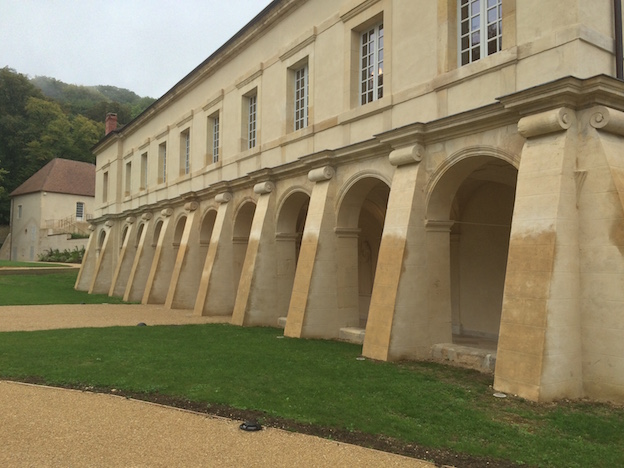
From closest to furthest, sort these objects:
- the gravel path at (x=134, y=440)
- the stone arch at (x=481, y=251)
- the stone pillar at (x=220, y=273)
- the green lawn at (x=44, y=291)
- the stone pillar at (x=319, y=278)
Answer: the gravel path at (x=134, y=440) < the stone pillar at (x=319, y=278) < the stone arch at (x=481, y=251) < the stone pillar at (x=220, y=273) < the green lawn at (x=44, y=291)

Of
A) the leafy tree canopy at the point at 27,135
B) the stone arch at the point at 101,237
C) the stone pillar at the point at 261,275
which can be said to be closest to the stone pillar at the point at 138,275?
the stone arch at the point at 101,237

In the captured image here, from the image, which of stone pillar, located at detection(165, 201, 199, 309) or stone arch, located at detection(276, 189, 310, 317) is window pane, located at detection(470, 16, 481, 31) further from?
stone pillar, located at detection(165, 201, 199, 309)

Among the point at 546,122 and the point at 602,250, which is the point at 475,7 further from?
the point at 602,250

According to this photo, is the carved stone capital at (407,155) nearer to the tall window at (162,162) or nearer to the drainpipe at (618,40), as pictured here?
the drainpipe at (618,40)

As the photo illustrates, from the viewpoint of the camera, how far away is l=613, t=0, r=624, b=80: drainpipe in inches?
293

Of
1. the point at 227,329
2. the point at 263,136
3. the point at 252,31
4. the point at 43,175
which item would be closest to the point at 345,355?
the point at 227,329

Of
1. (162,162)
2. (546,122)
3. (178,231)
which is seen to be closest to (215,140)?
(178,231)

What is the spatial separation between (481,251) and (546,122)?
18.9ft

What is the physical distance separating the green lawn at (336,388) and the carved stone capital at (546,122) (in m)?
3.77

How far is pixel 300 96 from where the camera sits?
46.5 ft

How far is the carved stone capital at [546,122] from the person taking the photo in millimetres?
6762

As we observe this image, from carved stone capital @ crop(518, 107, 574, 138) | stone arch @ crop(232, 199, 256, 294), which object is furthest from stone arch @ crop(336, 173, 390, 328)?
stone arch @ crop(232, 199, 256, 294)

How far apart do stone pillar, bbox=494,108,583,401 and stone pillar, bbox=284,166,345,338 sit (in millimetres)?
5134

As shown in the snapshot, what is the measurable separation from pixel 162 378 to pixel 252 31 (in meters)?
12.1
